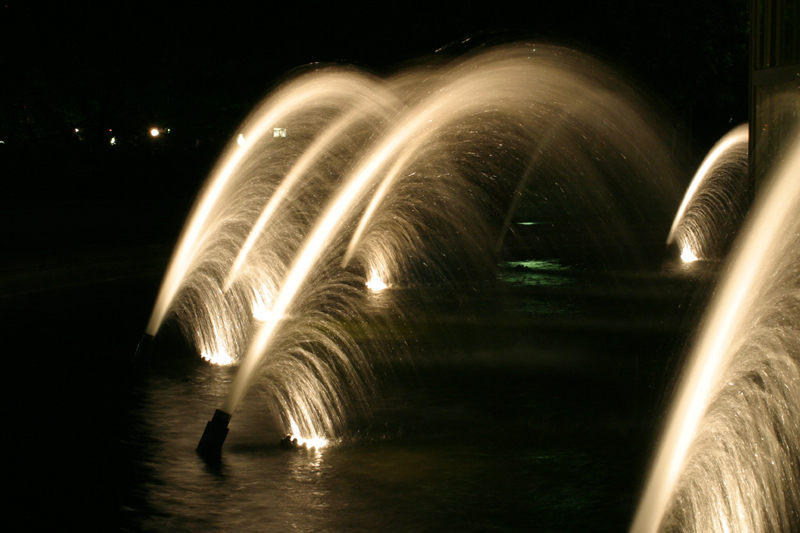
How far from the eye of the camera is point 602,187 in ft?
Result: 147

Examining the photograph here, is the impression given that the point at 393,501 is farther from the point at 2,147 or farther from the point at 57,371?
the point at 2,147

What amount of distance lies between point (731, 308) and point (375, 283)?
11954 mm

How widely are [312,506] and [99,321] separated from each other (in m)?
8.45

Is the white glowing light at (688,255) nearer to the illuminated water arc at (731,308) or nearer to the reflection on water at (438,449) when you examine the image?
the reflection on water at (438,449)

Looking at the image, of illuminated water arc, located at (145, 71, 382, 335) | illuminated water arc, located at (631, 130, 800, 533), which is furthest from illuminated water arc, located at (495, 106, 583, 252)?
illuminated water arc, located at (631, 130, 800, 533)

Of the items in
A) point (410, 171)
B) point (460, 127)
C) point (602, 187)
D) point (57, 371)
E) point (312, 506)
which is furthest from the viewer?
point (602, 187)

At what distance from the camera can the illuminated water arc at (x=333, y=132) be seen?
65.3 ft

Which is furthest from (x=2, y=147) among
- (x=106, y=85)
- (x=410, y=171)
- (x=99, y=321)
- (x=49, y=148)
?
(x=99, y=321)

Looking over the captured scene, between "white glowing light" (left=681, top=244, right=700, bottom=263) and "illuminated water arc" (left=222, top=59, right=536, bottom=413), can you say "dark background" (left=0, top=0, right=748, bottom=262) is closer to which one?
"white glowing light" (left=681, top=244, right=700, bottom=263)

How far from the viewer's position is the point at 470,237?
87.6ft

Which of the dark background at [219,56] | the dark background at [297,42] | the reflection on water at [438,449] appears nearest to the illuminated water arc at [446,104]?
the reflection on water at [438,449]

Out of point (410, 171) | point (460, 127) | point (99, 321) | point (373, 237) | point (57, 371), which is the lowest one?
point (57, 371)

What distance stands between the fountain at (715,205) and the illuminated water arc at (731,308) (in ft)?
54.2

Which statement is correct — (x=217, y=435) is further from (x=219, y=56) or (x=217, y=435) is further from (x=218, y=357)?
(x=219, y=56)
